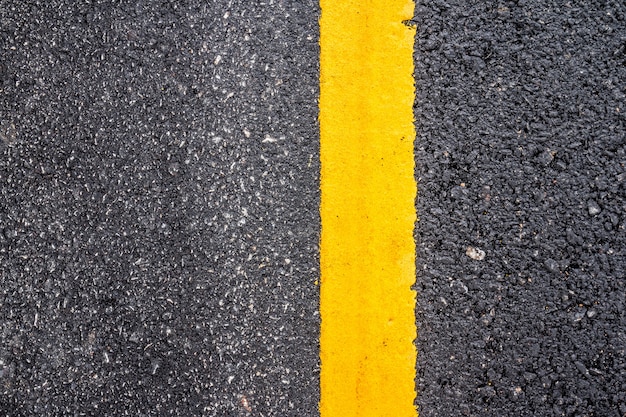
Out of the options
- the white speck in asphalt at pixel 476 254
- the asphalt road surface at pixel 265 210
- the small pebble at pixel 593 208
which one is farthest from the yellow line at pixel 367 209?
the small pebble at pixel 593 208

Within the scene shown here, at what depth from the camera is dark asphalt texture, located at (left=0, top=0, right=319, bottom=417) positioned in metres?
1.70

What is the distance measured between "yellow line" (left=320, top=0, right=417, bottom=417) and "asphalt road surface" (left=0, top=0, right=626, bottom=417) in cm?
5

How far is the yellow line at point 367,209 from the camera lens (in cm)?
166

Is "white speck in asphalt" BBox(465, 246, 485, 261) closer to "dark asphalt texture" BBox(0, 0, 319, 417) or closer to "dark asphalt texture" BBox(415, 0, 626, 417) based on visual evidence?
"dark asphalt texture" BBox(415, 0, 626, 417)

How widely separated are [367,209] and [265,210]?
336 millimetres

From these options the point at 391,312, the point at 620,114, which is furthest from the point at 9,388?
the point at 620,114

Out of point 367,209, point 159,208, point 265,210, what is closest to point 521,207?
point 367,209

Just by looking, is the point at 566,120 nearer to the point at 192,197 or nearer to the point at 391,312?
the point at 391,312

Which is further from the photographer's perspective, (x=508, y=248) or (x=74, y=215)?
(x=74, y=215)

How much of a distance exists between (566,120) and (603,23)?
13.3 inches

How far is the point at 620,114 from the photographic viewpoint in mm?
1665

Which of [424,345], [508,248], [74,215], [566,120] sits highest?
[566,120]

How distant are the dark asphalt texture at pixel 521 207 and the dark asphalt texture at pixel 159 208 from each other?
40 cm

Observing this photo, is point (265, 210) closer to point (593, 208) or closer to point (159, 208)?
point (159, 208)
